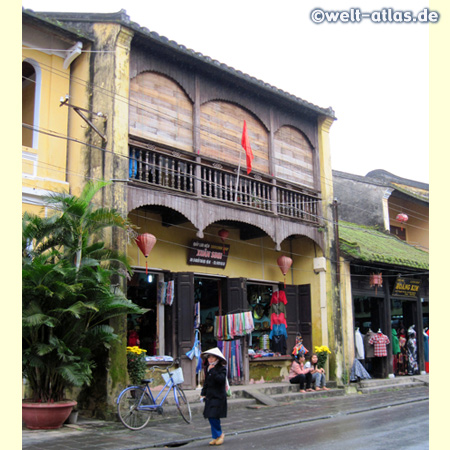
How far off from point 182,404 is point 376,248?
997 cm

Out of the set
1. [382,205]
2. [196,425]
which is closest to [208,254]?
[196,425]

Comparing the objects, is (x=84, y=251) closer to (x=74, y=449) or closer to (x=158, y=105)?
(x=74, y=449)

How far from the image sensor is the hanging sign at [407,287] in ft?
63.1

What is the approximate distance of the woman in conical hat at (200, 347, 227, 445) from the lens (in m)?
8.59

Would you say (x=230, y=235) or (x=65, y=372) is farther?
(x=230, y=235)

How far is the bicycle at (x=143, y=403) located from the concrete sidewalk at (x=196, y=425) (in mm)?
182

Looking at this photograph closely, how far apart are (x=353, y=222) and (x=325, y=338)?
27.8 ft

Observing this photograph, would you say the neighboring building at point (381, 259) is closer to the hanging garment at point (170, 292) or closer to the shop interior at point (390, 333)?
the shop interior at point (390, 333)

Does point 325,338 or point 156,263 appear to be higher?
point 156,263

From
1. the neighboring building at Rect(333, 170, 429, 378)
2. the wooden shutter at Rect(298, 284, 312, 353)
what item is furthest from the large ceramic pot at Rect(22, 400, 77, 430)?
the neighboring building at Rect(333, 170, 429, 378)

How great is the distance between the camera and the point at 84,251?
33.6 feet

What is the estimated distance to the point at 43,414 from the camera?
9.46 m

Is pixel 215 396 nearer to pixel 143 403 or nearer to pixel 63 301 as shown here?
pixel 143 403

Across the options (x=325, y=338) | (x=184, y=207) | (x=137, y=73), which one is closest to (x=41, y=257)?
(x=184, y=207)
